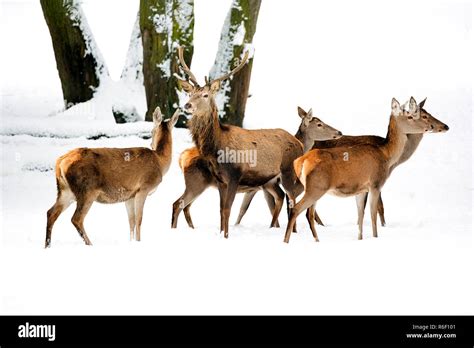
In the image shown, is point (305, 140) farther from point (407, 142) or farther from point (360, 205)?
point (360, 205)

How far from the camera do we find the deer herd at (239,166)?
1070cm

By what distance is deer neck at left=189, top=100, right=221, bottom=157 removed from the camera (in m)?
11.7

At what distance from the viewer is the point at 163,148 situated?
1153 centimetres

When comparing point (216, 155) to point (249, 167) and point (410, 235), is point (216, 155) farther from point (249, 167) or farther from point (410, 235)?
point (410, 235)

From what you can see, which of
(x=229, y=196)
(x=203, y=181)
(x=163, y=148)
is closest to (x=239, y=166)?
(x=229, y=196)

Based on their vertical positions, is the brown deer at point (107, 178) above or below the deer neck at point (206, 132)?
below

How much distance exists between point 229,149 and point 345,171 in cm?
149

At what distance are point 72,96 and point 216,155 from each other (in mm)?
7134

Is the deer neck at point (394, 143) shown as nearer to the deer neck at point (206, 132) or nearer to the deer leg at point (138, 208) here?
the deer neck at point (206, 132)

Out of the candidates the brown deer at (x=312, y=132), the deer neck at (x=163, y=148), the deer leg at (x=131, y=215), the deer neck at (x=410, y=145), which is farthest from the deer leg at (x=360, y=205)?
the deer leg at (x=131, y=215)

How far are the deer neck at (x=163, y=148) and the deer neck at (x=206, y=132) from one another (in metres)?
0.33

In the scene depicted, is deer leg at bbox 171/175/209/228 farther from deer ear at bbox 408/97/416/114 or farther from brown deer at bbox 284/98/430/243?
deer ear at bbox 408/97/416/114

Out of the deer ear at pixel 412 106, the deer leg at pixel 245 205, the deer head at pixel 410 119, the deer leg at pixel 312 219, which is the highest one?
the deer ear at pixel 412 106

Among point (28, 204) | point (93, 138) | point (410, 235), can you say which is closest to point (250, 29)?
point (93, 138)
